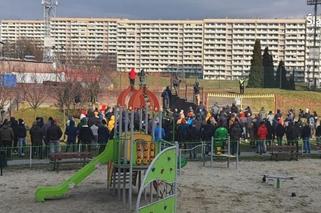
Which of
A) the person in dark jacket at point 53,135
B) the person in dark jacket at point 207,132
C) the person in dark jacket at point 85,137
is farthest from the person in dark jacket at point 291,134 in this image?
the person in dark jacket at point 53,135

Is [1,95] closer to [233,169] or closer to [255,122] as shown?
[255,122]

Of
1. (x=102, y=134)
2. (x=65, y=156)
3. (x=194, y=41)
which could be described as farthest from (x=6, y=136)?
(x=194, y=41)

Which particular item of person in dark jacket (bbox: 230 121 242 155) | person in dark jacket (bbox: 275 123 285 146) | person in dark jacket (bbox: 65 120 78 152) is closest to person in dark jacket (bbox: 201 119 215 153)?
person in dark jacket (bbox: 230 121 242 155)

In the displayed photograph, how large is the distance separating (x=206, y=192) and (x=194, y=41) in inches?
5551

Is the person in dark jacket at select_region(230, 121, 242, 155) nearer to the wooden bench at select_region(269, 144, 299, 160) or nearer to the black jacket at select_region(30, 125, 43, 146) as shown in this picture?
the wooden bench at select_region(269, 144, 299, 160)

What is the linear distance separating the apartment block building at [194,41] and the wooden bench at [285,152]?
112 m

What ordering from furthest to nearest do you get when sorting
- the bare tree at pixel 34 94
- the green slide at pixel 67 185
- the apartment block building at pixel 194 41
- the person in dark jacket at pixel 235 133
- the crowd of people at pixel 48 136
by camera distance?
the apartment block building at pixel 194 41 < the bare tree at pixel 34 94 < the person in dark jacket at pixel 235 133 < the crowd of people at pixel 48 136 < the green slide at pixel 67 185

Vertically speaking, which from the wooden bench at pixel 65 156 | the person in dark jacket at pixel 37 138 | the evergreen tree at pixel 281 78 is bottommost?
the wooden bench at pixel 65 156

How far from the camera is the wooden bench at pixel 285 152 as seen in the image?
857 inches

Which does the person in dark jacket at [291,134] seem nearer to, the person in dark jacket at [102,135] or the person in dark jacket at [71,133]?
the person in dark jacket at [102,135]

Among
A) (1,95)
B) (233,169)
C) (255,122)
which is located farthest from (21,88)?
(233,169)

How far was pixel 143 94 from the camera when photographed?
14172 millimetres

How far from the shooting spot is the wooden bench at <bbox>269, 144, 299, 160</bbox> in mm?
21766

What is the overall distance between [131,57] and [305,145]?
130 meters
